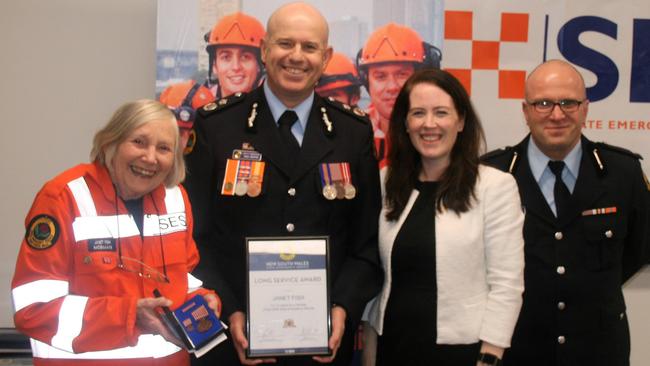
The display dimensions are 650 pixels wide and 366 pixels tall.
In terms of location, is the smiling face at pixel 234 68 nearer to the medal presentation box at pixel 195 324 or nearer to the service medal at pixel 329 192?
the service medal at pixel 329 192

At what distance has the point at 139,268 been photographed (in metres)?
1.81

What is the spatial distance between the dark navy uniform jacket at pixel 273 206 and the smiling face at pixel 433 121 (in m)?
0.24

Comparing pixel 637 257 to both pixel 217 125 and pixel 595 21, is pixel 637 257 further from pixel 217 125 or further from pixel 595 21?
pixel 217 125

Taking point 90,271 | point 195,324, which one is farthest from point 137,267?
point 195,324

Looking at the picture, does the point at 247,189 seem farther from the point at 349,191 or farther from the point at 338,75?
the point at 338,75

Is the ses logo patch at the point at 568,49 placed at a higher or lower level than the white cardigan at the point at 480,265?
higher

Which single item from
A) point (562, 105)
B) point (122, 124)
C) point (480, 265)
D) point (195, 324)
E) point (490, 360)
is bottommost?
point (490, 360)

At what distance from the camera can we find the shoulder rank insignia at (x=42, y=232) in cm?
166

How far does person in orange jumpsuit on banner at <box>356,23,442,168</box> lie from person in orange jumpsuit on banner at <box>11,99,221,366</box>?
124 cm

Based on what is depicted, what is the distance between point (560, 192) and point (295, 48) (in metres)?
1.12

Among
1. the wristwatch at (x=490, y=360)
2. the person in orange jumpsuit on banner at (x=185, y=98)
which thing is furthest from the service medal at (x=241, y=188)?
the wristwatch at (x=490, y=360)

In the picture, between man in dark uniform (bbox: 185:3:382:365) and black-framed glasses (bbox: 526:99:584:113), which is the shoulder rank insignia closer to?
man in dark uniform (bbox: 185:3:382:365)

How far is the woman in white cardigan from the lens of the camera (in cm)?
201

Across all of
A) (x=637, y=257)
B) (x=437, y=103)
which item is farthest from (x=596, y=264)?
(x=437, y=103)
